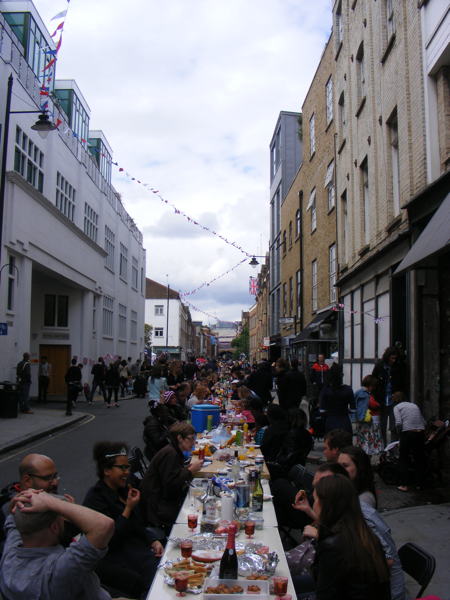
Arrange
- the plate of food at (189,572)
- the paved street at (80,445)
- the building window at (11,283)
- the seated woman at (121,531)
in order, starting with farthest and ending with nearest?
the building window at (11,283), the paved street at (80,445), the seated woman at (121,531), the plate of food at (189,572)

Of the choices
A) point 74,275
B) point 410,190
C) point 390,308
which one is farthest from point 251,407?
point 74,275

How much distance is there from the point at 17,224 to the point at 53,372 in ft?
35.6

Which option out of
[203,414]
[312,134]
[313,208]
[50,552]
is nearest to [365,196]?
[203,414]

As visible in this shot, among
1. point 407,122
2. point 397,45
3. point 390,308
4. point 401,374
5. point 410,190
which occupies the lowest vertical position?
point 401,374

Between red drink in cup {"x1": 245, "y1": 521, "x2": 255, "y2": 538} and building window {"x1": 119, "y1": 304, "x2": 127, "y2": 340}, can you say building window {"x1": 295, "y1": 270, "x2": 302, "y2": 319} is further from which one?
red drink in cup {"x1": 245, "y1": 521, "x2": 255, "y2": 538}

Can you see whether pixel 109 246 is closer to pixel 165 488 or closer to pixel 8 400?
pixel 8 400

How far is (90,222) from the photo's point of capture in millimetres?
30188

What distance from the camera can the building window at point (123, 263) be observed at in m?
39.3

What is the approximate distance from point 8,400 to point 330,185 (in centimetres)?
1321

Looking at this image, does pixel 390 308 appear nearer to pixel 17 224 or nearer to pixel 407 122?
pixel 407 122

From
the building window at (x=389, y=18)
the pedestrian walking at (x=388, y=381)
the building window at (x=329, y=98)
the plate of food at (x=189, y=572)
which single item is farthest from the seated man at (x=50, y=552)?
the building window at (x=329, y=98)

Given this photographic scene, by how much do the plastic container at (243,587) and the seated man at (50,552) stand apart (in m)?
0.67

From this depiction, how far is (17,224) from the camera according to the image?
1852 centimetres

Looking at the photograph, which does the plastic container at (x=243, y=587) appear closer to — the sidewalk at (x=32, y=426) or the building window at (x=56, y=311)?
the sidewalk at (x=32, y=426)
